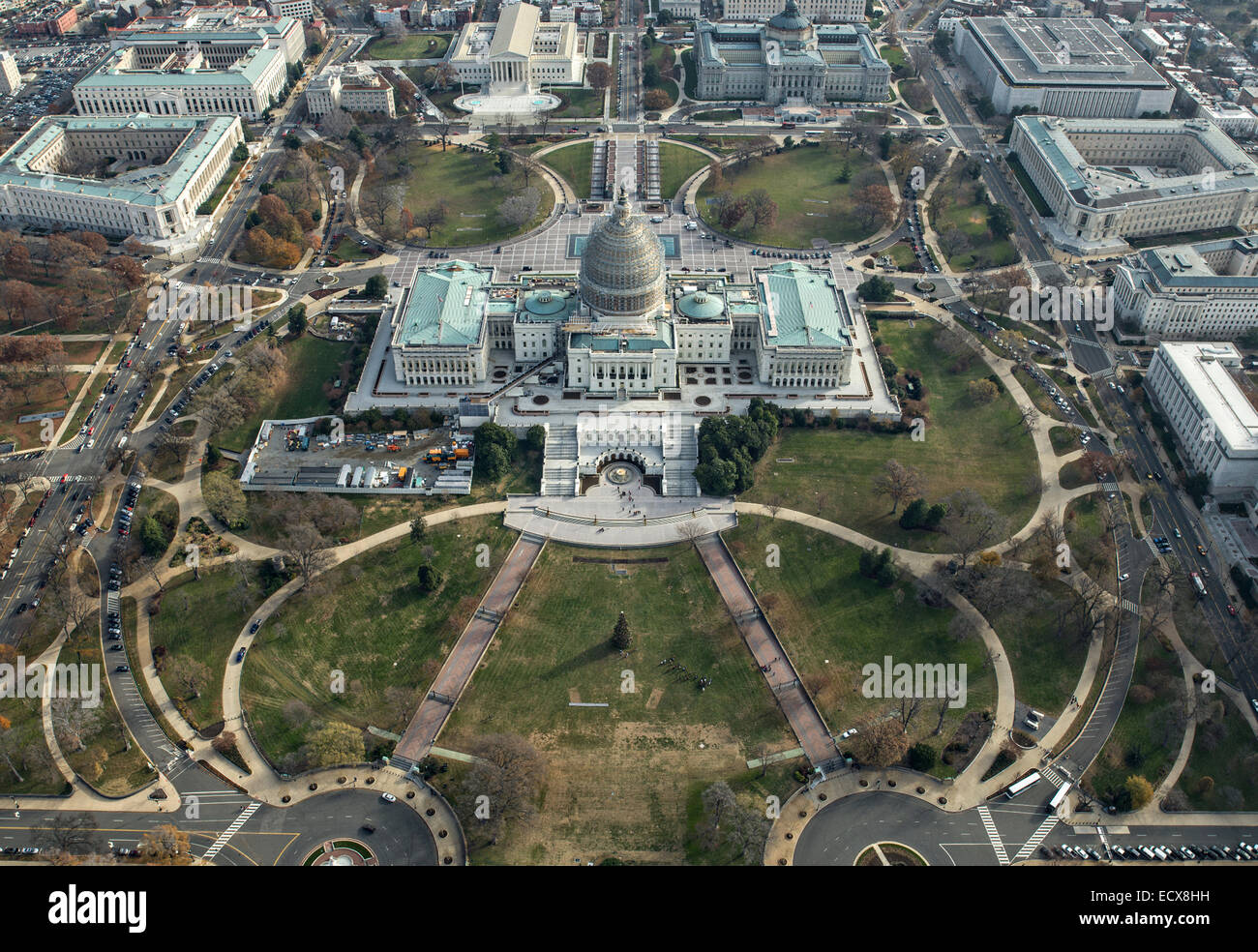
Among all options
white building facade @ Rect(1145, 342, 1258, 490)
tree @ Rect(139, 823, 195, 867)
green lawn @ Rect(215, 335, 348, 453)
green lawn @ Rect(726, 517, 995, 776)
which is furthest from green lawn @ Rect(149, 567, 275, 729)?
white building facade @ Rect(1145, 342, 1258, 490)

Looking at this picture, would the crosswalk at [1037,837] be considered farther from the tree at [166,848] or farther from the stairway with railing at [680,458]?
the tree at [166,848]

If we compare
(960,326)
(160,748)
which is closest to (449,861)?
(160,748)

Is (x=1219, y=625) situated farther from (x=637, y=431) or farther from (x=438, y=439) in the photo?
(x=438, y=439)

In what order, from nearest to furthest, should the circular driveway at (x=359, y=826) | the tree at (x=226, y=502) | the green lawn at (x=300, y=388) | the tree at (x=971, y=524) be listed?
the circular driveway at (x=359, y=826) < the tree at (x=971, y=524) < the tree at (x=226, y=502) < the green lawn at (x=300, y=388)

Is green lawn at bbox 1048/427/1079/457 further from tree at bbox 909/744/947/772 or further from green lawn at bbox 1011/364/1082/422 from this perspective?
tree at bbox 909/744/947/772

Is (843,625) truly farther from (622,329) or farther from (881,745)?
(622,329)

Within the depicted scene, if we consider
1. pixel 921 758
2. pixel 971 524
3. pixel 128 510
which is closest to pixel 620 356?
pixel 971 524

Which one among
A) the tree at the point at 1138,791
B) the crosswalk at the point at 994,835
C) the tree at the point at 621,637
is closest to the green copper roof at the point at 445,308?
the tree at the point at 621,637
